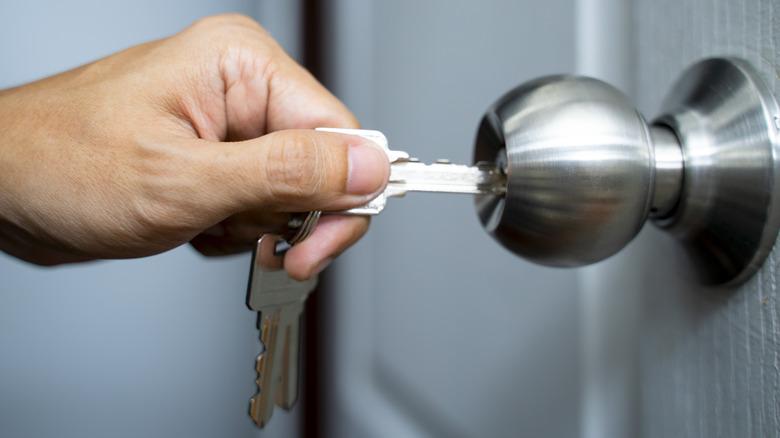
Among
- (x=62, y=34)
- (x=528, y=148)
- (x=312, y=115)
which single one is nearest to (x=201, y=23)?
(x=312, y=115)

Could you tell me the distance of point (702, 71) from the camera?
0.63 feet

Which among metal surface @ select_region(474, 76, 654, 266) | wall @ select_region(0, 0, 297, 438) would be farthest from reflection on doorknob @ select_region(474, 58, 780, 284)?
wall @ select_region(0, 0, 297, 438)

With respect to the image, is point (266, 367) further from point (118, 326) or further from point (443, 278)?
point (118, 326)

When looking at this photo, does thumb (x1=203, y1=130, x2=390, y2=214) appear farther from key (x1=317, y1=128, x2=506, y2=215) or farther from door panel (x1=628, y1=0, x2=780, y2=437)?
door panel (x1=628, y1=0, x2=780, y2=437)

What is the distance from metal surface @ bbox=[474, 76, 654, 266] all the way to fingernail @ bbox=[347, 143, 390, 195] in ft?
0.16

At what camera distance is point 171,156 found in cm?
23

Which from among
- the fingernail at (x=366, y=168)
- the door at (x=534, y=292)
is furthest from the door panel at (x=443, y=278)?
the fingernail at (x=366, y=168)

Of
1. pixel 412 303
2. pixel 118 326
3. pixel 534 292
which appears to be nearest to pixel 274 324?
pixel 534 292

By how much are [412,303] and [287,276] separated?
23 cm

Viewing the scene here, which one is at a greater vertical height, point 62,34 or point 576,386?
point 62,34

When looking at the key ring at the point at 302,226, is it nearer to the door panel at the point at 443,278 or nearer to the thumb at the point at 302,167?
the thumb at the point at 302,167

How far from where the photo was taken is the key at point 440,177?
0.20m

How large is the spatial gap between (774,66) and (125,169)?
22 centimetres

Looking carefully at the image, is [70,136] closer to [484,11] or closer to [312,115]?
[312,115]
